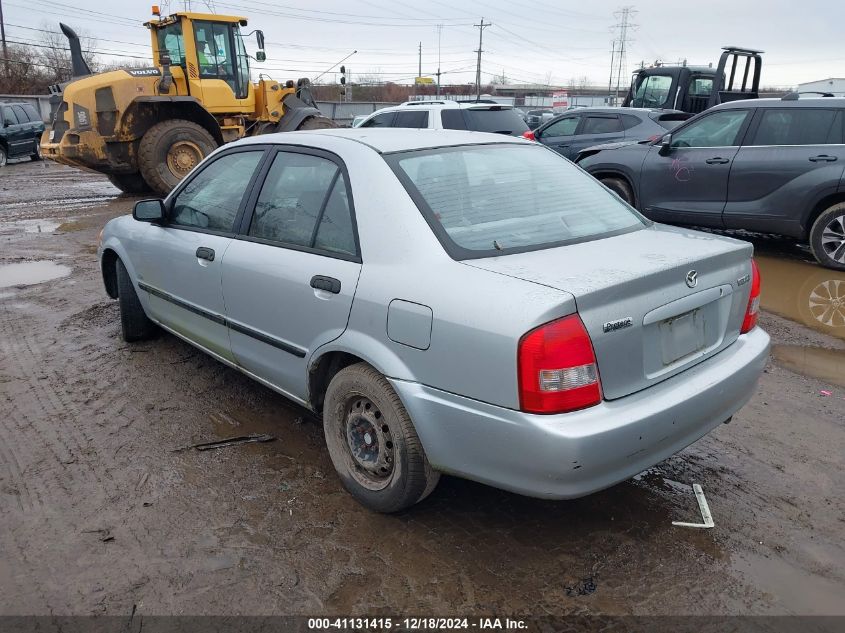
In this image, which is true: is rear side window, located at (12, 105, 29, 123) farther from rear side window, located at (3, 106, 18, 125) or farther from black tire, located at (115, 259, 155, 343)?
black tire, located at (115, 259, 155, 343)

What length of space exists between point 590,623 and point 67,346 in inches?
175

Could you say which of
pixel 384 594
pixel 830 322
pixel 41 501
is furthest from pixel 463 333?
pixel 830 322

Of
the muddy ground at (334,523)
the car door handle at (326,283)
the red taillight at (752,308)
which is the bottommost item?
the muddy ground at (334,523)

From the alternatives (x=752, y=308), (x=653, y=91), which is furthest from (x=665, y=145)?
(x=653, y=91)

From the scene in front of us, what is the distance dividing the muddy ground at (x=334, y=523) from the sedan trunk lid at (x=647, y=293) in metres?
0.76

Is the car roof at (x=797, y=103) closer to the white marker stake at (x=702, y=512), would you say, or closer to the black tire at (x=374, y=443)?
the white marker stake at (x=702, y=512)

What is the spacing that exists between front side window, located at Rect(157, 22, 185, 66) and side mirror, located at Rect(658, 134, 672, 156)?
32.2 feet

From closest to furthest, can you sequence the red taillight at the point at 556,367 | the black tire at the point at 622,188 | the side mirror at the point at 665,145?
1. the red taillight at the point at 556,367
2. the side mirror at the point at 665,145
3. the black tire at the point at 622,188

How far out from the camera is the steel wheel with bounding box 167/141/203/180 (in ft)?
41.9

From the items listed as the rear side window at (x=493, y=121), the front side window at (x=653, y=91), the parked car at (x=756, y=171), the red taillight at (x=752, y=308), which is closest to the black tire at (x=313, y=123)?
the rear side window at (x=493, y=121)

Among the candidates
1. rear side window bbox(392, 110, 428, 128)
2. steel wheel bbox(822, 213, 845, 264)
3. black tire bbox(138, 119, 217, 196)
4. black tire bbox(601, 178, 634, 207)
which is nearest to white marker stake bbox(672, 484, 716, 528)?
steel wheel bbox(822, 213, 845, 264)

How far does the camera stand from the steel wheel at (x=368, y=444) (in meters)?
2.83

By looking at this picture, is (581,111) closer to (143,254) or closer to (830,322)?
(830,322)

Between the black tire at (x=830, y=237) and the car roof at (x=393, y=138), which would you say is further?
the black tire at (x=830, y=237)
